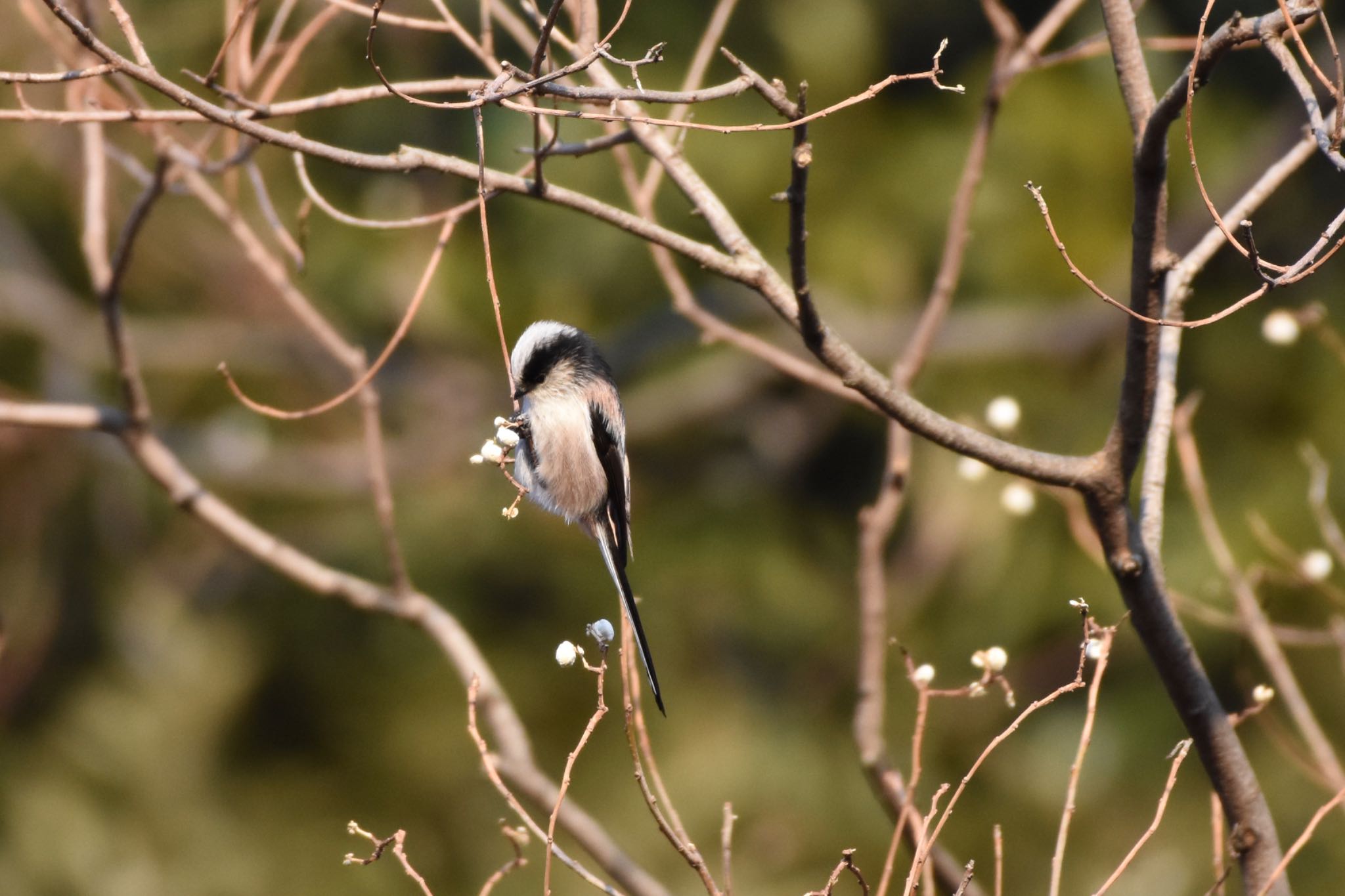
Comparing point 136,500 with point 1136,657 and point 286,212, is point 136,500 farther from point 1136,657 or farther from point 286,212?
point 1136,657

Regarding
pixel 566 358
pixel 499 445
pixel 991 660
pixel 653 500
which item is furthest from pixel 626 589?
pixel 653 500

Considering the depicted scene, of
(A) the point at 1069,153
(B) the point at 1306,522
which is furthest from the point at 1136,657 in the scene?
(A) the point at 1069,153

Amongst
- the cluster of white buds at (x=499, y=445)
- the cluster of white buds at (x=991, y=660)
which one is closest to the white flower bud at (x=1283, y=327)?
the cluster of white buds at (x=991, y=660)

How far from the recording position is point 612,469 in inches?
94.4

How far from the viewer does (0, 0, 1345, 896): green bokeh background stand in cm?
433

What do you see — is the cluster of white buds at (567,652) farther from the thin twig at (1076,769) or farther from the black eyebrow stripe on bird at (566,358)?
the black eyebrow stripe on bird at (566,358)

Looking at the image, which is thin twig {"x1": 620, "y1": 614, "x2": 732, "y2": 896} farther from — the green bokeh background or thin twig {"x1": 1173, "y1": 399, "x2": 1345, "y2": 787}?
the green bokeh background

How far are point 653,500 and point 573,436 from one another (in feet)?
8.41

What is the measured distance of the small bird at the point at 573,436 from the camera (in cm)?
230

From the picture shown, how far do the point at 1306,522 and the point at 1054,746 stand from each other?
112cm

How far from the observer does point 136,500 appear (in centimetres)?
554

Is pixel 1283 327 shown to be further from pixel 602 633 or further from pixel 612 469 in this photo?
pixel 602 633

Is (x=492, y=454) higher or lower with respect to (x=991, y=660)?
higher

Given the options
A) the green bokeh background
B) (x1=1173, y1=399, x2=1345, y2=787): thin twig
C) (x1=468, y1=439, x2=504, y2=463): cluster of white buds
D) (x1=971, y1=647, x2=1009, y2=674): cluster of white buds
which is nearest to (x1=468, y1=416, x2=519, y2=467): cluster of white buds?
(x1=468, y1=439, x2=504, y2=463): cluster of white buds
